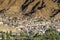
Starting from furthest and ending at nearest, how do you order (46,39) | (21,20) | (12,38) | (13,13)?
(13,13)
(21,20)
(12,38)
(46,39)

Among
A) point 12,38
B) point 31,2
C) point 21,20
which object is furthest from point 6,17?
point 12,38

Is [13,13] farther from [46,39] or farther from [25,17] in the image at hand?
[46,39]

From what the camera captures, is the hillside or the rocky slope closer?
the hillside

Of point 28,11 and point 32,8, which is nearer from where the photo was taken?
point 28,11

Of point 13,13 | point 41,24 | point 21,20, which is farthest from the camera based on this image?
point 13,13

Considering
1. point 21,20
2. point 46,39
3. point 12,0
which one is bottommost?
point 46,39

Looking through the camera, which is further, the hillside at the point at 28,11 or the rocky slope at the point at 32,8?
the rocky slope at the point at 32,8

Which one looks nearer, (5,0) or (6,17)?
(6,17)

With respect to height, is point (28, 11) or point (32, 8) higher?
point (32, 8)

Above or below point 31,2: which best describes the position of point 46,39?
below
